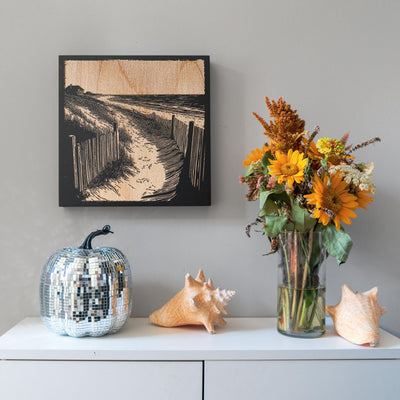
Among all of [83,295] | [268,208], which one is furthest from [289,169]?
[83,295]

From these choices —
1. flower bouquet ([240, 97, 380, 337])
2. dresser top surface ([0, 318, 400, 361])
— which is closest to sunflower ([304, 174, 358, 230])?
flower bouquet ([240, 97, 380, 337])

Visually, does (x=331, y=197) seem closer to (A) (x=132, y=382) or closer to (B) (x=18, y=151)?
(A) (x=132, y=382)

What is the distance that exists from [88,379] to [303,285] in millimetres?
526

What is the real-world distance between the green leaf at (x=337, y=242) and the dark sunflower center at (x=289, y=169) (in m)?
0.16

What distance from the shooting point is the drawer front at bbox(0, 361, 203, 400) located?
93 centimetres

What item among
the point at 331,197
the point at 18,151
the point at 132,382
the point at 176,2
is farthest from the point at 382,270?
the point at 18,151

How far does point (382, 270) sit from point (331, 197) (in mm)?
421

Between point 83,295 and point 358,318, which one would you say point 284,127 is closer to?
point 358,318

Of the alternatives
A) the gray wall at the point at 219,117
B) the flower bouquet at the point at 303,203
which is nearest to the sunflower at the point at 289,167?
the flower bouquet at the point at 303,203

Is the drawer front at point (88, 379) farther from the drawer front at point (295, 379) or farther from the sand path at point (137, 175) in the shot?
the sand path at point (137, 175)

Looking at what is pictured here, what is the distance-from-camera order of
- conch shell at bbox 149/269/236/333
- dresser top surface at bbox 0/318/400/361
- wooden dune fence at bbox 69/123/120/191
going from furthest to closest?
1. wooden dune fence at bbox 69/123/120/191
2. conch shell at bbox 149/269/236/333
3. dresser top surface at bbox 0/318/400/361

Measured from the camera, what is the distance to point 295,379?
0.93 meters

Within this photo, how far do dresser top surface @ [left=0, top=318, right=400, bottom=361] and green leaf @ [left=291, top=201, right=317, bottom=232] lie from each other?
26 centimetres

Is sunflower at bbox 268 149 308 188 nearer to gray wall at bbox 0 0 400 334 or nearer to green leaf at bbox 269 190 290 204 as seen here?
green leaf at bbox 269 190 290 204
